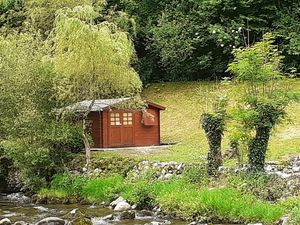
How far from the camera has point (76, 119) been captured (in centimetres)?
2703

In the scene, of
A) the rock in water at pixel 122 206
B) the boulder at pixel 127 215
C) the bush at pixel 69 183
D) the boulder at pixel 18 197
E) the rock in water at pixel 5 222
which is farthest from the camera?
the boulder at pixel 18 197

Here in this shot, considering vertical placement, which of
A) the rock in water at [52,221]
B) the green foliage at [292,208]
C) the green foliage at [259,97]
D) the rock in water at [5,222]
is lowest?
the rock in water at [5,222]

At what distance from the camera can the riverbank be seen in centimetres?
1809

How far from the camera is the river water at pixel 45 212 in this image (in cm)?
Result: 1936

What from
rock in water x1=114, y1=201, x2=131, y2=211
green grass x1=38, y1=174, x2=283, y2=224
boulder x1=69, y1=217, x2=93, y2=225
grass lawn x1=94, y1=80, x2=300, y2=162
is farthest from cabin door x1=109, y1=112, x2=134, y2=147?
boulder x1=69, y1=217, x2=93, y2=225

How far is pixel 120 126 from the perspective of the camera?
32219 millimetres

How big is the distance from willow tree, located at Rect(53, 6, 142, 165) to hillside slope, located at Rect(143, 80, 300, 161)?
383 centimetres

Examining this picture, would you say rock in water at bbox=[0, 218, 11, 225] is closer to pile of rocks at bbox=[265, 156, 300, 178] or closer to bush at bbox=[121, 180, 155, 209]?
bush at bbox=[121, 180, 155, 209]

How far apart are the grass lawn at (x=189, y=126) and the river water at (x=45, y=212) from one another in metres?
4.88

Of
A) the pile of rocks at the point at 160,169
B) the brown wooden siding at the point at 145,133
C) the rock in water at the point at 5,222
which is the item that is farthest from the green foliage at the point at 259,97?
the brown wooden siding at the point at 145,133

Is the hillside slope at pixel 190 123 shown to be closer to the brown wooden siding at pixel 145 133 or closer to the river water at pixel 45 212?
the brown wooden siding at pixel 145 133

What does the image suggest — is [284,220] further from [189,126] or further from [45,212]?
[189,126]

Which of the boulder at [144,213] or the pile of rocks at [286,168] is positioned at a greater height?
the pile of rocks at [286,168]

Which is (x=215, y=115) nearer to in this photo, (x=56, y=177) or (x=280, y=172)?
(x=280, y=172)
